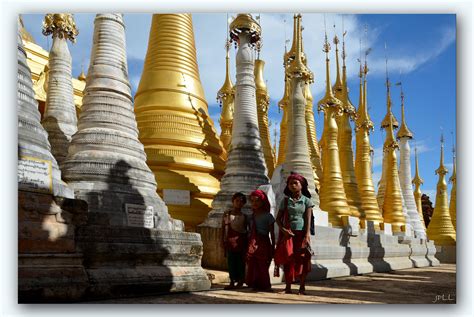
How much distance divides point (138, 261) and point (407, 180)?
69.4ft

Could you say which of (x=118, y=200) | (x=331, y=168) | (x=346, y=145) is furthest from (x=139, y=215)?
(x=346, y=145)

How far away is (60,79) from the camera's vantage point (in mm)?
12352

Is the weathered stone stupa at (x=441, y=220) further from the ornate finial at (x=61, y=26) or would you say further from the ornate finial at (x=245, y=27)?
the ornate finial at (x=61, y=26)

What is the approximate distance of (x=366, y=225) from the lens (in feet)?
53.5

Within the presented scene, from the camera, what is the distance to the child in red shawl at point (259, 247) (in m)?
7.50

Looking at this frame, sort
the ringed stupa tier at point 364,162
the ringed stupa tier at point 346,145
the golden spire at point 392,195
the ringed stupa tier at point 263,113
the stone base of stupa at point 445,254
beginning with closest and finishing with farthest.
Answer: the ringed stupa tier at point 263,113 < the ringed stupa tier at point 346,145 < the ringed stupa tier at point 364,162 < the golden spire at point 392,195 < the stone base of stupa at point 445,254

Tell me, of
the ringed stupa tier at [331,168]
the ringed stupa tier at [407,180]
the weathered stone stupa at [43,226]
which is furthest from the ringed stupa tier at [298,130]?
the ringed stupa tier at [407,180]

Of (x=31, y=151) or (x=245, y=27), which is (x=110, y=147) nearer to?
(x=31, y=151)

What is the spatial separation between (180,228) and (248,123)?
13.0 feet

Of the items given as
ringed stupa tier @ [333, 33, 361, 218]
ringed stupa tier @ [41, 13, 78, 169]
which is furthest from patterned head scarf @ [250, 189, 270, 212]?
ringed stupa tier @ [333, 33, 361, 218]

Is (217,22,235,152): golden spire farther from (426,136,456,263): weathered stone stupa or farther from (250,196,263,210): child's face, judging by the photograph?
(250,196,263,210): child's face

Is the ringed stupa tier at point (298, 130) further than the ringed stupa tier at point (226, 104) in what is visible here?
No

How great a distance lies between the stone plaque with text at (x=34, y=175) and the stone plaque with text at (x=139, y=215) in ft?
6.88
